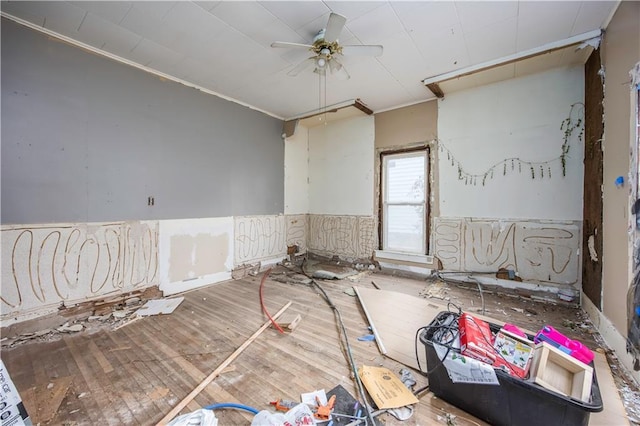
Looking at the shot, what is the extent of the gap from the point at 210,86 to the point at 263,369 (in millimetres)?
3985

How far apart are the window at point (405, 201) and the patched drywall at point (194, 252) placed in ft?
9.80

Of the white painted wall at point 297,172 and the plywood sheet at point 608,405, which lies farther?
the white painted wall at point 297,172

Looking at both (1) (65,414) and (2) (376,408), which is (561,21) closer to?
(2) (376,408)

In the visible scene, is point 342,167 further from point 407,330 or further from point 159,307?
point 159,307

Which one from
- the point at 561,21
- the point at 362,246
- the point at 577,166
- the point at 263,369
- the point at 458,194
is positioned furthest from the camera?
the point at 362,246

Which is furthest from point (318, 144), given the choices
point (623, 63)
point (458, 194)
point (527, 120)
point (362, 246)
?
point (623, 63)

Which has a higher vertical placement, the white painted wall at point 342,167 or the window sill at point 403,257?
the white painted wall at point 342,167

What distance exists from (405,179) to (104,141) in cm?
456

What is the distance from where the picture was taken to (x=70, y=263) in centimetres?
273

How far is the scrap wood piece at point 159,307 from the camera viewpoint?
9.62 feet

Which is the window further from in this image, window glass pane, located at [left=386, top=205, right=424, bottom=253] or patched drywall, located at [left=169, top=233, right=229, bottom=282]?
patched drywall, located at [left=169, top=233, right=229, bottom=282]

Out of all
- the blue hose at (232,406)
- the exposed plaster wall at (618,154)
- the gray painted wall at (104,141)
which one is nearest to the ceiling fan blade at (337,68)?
the gray painted wall at (104,141)

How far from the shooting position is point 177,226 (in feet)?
12.0

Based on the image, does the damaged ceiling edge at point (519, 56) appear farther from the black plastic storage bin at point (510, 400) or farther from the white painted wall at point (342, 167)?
the black plastic storage bin at point (510, 400)
